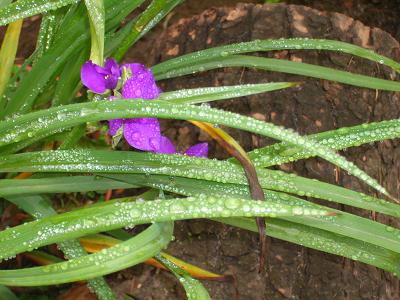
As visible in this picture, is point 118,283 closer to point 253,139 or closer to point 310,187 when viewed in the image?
point 253,139

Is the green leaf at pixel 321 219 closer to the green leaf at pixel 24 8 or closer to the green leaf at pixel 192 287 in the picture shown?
the green leaf at pixel 192 287

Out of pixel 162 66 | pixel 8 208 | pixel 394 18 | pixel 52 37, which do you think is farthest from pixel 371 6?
pixel 8 208

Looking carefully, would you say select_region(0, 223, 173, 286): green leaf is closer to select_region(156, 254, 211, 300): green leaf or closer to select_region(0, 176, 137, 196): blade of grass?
select_region(156, 254, 211, 300): green leaf

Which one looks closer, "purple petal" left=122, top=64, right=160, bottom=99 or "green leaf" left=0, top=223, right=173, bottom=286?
"green leaf" left=0, top=223, right=173, bottom=286

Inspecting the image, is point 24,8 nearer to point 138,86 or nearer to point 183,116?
point 138,86

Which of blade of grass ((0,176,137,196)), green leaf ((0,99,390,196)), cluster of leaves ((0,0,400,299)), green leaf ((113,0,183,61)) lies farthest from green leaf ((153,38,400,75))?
green leaf ((0,99,390,196))

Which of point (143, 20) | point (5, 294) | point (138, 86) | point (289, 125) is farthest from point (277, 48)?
point (5, 294)
